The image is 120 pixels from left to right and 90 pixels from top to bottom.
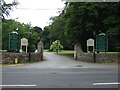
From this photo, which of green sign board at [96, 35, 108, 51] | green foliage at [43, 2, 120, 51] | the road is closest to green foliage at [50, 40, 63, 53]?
green foliage at [43, 2, 120, 51]

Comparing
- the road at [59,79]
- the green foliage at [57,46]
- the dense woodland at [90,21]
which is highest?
the dense woodland at [90,21]

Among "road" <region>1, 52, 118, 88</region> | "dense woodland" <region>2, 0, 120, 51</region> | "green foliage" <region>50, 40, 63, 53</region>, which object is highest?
"dense woodland" <region>2, 0, 120, 51</region>

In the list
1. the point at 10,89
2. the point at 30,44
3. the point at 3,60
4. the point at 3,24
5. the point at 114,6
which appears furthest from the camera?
the point at 30,44

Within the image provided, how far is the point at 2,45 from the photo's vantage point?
81.0 ft

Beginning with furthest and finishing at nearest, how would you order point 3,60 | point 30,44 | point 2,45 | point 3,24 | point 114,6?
point 30,44 → point 2,45 → point 3,24 → point 114,6 → point 3,60

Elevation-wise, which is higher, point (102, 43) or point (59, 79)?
point (102, 43)

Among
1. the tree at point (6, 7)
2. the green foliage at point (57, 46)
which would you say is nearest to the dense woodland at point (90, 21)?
the tree at point (6, 7)

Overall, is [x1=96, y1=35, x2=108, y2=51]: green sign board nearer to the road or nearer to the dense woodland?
the dense woodland

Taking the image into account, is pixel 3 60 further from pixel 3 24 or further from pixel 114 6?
pixel 114 6

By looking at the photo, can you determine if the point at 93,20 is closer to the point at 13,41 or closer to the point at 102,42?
the point at 102,42

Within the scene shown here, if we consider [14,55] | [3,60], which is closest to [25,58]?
[14,55]

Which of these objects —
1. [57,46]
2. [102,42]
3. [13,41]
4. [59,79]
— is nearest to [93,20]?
[102,42]

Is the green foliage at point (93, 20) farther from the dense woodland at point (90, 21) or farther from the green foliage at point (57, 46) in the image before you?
the green foliage at point (57, 46)

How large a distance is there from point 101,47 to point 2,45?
16270 millimetres
